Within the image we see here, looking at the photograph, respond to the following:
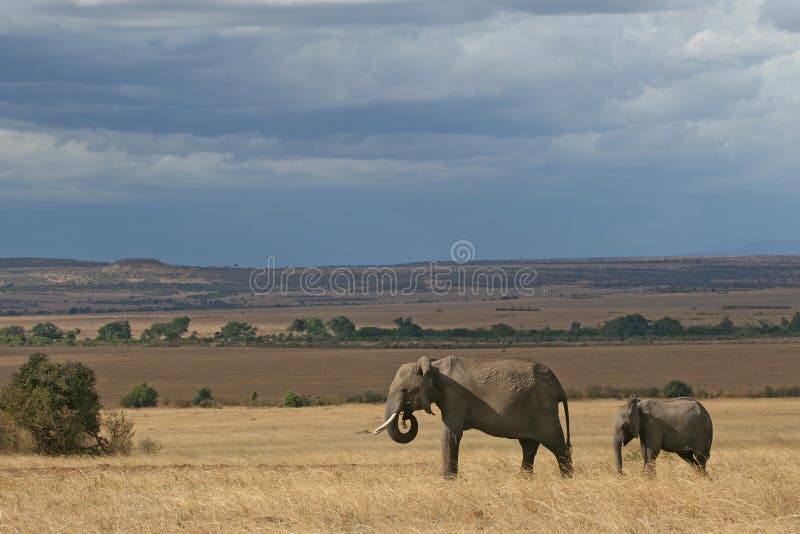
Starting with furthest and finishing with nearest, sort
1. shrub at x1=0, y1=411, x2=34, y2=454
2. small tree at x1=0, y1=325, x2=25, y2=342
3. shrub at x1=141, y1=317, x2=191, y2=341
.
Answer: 1. shrub at x1=141, y1=317, x2=191, y2=341
2. small tree at x1=0, y1=325, x2=25, y2=342
3. shrub at x1=0, y1=411, x2=34, y2=454

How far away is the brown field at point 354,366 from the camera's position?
70438mm

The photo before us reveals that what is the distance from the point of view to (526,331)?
12538 cm

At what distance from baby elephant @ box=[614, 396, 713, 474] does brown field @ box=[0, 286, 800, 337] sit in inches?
4639

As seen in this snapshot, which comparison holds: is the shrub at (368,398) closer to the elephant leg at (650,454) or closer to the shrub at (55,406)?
the shrub at (55,406)

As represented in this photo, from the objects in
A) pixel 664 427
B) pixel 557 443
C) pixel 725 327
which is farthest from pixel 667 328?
pixel 557 443

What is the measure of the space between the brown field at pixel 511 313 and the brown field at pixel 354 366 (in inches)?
1388

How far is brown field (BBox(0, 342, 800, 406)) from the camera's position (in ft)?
231

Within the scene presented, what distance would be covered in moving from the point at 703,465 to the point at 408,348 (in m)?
86.6

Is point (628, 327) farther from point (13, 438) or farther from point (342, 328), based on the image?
point (13, 438)

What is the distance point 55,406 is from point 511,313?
13855cm

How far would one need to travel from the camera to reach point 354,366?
87.4 meters

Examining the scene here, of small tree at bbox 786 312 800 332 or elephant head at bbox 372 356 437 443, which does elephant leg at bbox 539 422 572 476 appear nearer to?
elephant head at bbox 372 356 437 443

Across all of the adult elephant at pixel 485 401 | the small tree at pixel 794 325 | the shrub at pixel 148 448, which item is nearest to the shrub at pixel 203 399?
the shrub at pixel 148 448

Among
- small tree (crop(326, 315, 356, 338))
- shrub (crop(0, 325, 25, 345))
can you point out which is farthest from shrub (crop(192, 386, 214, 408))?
small tree (crop(326, 315, 356, 338))
